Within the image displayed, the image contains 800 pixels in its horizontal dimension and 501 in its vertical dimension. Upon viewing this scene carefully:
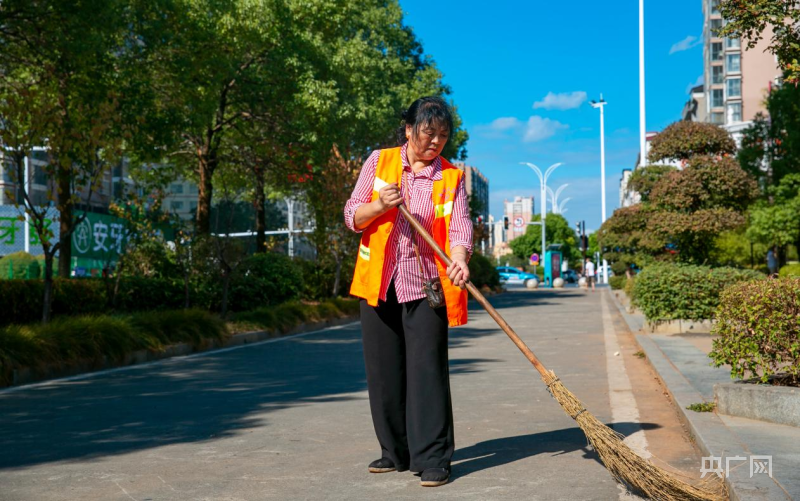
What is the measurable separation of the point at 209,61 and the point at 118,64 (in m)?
2.12

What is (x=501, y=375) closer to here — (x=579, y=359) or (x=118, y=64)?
(x=579, y=359)

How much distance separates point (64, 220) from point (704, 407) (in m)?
11.1

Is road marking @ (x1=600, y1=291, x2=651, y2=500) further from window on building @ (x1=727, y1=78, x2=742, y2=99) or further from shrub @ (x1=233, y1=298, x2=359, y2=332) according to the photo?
window on building @ (x1=727, y1=78, x2=742, y2=99)

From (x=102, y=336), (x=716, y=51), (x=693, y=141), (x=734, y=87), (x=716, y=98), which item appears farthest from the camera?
(x=716, y=51)

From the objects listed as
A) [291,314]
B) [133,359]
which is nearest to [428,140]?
[133,359]

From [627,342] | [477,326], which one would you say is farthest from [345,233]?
[627,342]

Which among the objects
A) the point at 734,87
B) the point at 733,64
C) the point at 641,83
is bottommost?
the point at 641,83

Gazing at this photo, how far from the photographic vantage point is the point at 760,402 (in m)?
5.65

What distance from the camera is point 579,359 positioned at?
1155 cm

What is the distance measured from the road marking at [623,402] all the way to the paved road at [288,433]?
0.9 inches

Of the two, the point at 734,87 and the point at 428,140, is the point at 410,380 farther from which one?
the point at 734,87

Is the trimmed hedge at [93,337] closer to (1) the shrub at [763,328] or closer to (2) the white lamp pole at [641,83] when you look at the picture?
(1) the shrub at [763,328]

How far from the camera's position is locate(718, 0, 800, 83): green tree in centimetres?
692

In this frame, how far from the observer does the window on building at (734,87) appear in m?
85.6
